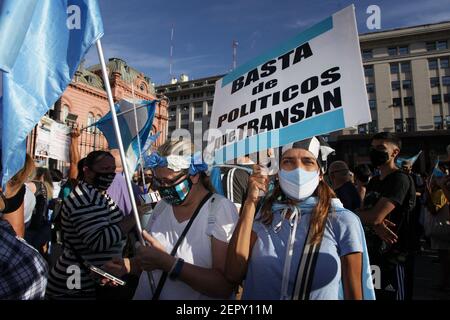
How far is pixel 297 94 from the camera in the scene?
2.20 metres

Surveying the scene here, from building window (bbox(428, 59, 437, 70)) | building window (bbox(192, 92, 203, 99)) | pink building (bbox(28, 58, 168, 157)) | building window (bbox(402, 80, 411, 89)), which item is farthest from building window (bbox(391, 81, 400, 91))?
building window (bbox(192, 92, 203, 99))

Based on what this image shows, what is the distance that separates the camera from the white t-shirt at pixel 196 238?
5.84 ft

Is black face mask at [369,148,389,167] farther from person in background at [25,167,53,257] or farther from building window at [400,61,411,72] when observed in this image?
building window at [400,61,411,72]

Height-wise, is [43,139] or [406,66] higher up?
[406,66]

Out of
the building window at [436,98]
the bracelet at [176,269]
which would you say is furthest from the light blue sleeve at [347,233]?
the building window at [436,98]

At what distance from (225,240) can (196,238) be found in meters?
0.17

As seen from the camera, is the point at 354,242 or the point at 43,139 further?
the point at 43,139

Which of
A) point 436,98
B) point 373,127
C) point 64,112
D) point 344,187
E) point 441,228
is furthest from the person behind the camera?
point 436,98

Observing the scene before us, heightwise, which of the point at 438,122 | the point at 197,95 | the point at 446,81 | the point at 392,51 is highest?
the point at 197,95

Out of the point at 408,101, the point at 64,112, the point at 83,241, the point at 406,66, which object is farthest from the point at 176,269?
the point at 406,66

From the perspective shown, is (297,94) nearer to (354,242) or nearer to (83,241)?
(354,242)

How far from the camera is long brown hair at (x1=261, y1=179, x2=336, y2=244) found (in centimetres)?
175

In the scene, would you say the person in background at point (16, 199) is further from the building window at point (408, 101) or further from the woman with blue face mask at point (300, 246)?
the building window at point (408, 101)
